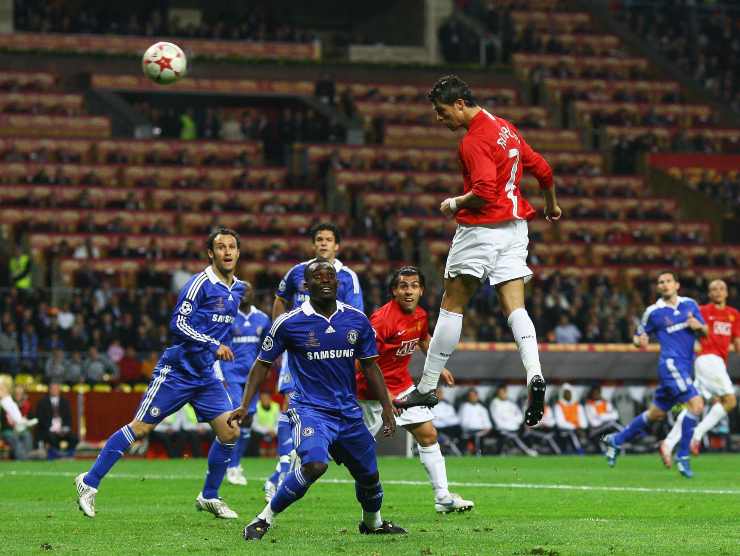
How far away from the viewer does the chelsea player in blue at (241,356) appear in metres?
17.5

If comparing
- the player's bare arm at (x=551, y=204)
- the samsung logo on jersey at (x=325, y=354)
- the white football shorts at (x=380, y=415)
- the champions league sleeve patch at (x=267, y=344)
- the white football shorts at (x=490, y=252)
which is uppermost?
the player's bare arm at (x=551, y=204)

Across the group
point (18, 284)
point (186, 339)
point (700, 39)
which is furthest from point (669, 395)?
point (700, 39)

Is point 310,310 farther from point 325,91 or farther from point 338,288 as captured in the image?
point 325,91

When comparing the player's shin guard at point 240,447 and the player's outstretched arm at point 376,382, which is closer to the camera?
the player's outstretched arm at point 376,382

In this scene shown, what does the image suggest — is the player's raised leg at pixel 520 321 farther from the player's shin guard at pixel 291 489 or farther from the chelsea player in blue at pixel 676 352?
the chelsea player in blue at pixel 676 352

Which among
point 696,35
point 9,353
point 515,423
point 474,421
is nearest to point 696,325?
point 474,421

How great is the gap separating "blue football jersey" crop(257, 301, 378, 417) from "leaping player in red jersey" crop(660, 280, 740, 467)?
1039cm

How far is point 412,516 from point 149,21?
119 ft

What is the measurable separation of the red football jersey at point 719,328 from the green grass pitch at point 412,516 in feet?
5.41

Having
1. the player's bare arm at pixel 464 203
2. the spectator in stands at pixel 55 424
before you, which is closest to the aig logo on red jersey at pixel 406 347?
the player's bare arm at pixel 464 203

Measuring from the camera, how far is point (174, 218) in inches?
1369

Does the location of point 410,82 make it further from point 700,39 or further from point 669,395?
point 669,395

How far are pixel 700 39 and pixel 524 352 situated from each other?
41.6m

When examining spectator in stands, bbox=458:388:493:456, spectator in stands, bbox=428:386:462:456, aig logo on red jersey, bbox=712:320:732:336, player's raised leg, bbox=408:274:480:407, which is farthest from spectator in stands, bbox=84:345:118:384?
player's raised leg, bbox=408:274:480:407
